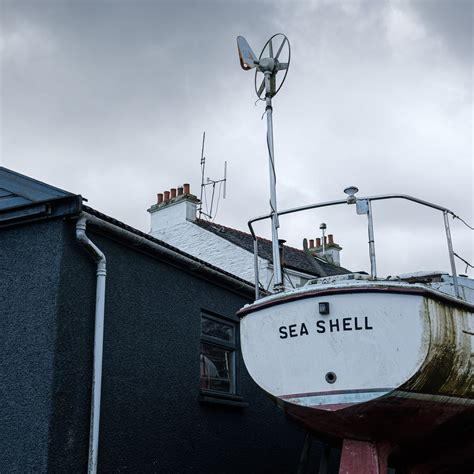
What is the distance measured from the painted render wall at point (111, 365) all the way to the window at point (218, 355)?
281 mm

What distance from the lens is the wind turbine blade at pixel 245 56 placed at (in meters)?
8.80

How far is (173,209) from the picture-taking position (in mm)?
18578

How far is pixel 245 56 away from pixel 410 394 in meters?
4.42

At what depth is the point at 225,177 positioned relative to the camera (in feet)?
59.4

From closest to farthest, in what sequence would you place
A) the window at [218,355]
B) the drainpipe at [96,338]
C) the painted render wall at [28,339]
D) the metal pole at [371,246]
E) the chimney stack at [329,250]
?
the metal pole at [371,246] → the painted render wall at [28,339] → the drainpipe at [96,338] → the window at [218,355] → the chimney stack at [329,250]

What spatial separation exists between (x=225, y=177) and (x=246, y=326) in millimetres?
10657

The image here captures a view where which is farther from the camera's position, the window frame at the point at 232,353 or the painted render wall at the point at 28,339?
the window frame at the point at 232,353

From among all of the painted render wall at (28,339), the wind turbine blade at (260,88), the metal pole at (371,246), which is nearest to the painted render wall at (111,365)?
the painted render wall at (28,339)

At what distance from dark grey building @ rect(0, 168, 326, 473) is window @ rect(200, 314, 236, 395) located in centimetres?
2

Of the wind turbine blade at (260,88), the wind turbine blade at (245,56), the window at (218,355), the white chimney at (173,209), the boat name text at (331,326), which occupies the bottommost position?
the boat name text at (331,326)

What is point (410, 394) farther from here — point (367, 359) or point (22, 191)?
point (22, 191)

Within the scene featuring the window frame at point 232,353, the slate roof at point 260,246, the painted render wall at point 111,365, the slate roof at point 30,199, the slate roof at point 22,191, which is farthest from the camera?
the slate roof at point 260,246

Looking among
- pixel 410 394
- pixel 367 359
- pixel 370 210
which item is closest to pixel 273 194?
pixel 370 210

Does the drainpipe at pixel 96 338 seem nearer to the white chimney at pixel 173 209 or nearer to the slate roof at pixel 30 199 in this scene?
the slate roof at pixel 30 199
